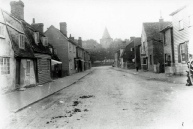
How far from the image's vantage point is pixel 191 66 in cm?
1145

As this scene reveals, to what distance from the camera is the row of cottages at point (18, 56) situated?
1220 cm

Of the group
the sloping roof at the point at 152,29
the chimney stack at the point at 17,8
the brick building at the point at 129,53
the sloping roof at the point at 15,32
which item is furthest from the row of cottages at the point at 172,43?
the brick building at the point at 129,53

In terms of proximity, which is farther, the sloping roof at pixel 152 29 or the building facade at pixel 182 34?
the sloping roof at pixel 152 29

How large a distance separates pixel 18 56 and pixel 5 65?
1.44 m

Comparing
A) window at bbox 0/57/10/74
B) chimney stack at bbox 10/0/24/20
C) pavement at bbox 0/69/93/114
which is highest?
chimney stack at bbox 10/0/24/20

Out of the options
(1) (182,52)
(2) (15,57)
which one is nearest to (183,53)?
(1) (182,52)

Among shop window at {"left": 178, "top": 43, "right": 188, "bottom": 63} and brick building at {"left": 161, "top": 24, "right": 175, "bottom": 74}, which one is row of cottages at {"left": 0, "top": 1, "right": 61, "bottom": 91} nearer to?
brick building at {"left": 161, "top": 24, "right": 175, "bottom": 74}

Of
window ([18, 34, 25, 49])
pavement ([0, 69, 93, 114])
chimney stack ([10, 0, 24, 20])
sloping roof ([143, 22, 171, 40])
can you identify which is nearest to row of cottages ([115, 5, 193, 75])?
sloping roof ([143, 22, 171, 40])

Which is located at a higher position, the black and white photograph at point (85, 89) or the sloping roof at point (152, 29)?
the sloping roof at point (152, 29)

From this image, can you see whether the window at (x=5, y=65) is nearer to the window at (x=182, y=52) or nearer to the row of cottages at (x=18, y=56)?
the row of cottages at (x=18, y=56)

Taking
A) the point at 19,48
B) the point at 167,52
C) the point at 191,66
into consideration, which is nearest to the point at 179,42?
the point at 167,52

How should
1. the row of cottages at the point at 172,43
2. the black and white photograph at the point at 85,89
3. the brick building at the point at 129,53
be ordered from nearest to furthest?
the black and white photograph at the point at 85,89 → the row of cottages at the point at 172,43 → the brick building at the point at 129,53

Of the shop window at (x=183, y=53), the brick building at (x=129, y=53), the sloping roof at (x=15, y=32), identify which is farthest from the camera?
the brick building at (x=129, y=53)

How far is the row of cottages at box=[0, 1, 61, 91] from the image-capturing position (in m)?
12.2
